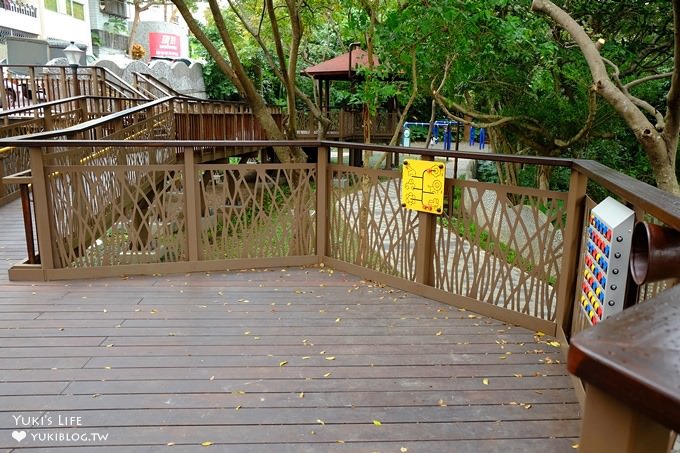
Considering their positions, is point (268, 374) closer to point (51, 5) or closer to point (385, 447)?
point (385, 447)

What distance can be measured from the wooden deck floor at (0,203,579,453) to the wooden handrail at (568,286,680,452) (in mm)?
1689

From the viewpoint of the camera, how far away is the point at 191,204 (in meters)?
4.33

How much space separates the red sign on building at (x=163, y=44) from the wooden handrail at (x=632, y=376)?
106 ft

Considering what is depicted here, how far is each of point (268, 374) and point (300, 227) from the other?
206cm

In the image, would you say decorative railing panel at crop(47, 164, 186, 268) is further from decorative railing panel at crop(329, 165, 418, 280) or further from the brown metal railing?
decorative railing panel at crop(329, 165, 418, 280)

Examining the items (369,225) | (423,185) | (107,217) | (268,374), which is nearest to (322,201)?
(369,225)

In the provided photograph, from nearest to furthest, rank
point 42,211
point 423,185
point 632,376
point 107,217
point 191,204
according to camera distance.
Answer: point 632,376 < point 423,185 < point 42,211 < point 191,204 < point 107,217

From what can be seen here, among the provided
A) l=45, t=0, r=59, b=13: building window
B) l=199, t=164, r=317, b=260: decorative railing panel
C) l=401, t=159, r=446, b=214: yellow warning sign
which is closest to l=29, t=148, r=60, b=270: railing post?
l=199, t=164, r=317, b=260: decorative railing panel

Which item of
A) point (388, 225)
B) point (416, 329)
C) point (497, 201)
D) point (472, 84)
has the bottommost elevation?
point (416, 329)

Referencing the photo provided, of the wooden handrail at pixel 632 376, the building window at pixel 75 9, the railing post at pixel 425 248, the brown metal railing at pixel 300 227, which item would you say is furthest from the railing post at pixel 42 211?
the building window at pixel 75 9

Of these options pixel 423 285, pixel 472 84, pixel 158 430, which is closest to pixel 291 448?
pixel 158 430

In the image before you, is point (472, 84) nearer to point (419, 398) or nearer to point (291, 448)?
point (419, 398)

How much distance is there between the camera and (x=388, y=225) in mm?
4137

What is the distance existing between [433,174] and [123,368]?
2.33 meters
